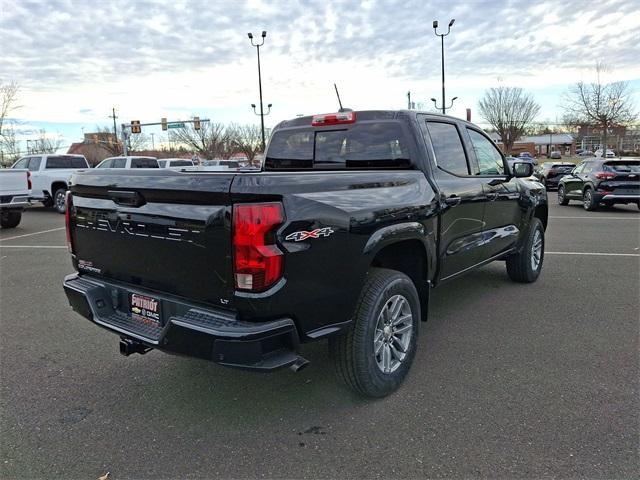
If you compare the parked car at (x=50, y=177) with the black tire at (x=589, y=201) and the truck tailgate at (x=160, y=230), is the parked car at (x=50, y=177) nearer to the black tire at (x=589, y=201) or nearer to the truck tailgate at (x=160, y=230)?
the truck tailgate at (x=160, y=230)

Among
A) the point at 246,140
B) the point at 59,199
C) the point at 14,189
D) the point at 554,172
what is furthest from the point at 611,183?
the point at 246,140

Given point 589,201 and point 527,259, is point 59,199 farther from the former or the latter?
point 589,201

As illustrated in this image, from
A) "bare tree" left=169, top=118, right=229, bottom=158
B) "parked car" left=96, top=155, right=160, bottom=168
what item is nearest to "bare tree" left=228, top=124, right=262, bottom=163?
"bare tree" left=169, top=118, right=229, bottom=158

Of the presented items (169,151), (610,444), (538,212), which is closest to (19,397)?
(610,444)

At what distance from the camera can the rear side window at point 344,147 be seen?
157 inches

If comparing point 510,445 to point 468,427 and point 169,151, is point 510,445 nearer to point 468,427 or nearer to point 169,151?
point 468,427

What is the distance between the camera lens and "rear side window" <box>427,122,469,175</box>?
415 cm

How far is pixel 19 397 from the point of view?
3.41 m

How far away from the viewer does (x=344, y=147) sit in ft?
13.9

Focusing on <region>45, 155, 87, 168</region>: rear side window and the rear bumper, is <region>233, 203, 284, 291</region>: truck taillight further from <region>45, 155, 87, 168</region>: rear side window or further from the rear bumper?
<region>45, 155, 87, 168</region>: rear side window

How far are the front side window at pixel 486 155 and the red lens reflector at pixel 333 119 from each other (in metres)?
1.34

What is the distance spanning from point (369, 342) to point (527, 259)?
145 inches

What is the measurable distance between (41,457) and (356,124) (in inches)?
127

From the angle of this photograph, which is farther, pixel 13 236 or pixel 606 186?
pixel 606 186
